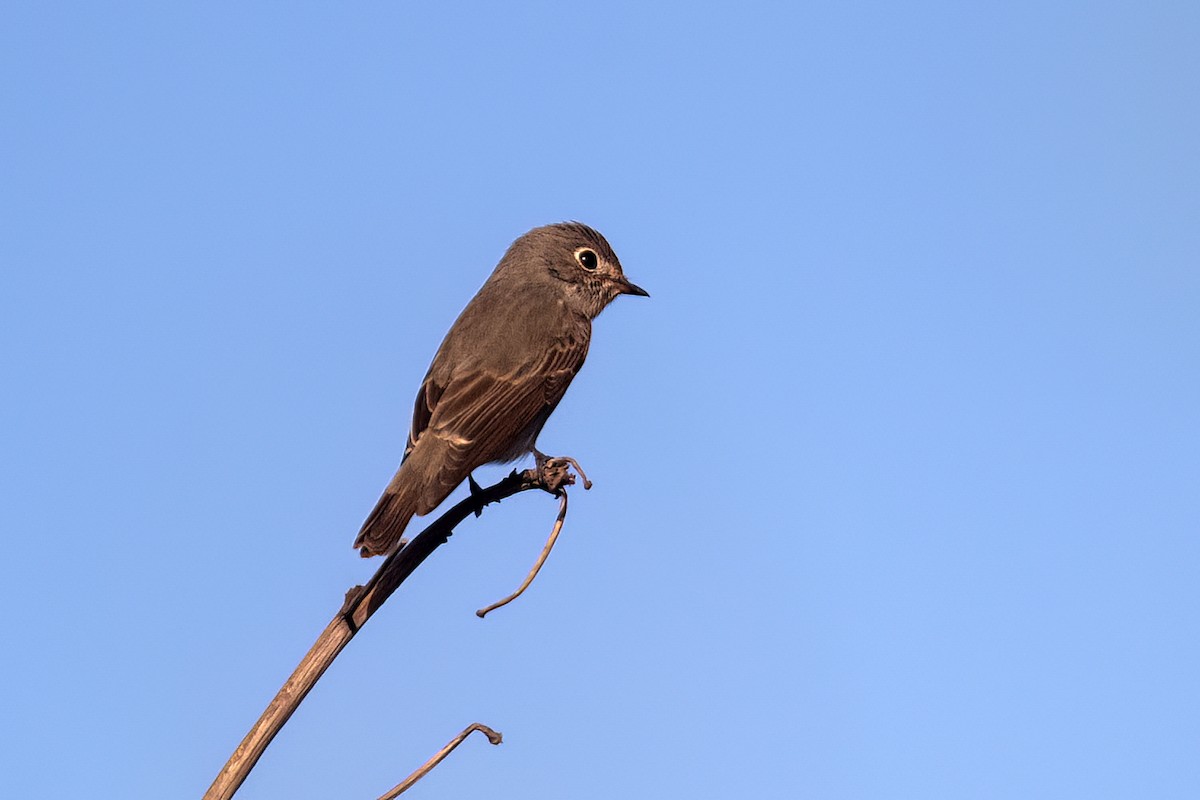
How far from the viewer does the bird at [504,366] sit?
607cm

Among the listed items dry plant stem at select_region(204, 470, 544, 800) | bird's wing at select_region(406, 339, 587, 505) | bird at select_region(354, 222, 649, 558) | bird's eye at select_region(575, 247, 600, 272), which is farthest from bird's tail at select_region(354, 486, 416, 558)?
bird's eye at select_region(575, 247, 600, 272)

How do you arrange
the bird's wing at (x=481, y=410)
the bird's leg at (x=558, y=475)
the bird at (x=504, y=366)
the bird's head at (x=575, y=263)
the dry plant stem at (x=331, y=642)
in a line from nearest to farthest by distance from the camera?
the dry plant stem at (x=331, y=642) → the bird's leg at (x=558, y=475) → the bird at (x=504, y=366) → the bird's wing at (x=481, y=410) → the bird's head at (x=575, y=263)

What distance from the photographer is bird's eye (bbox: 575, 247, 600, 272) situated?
883 cm

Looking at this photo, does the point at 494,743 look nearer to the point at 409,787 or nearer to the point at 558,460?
the point at 409,787

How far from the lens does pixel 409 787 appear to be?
3.30m

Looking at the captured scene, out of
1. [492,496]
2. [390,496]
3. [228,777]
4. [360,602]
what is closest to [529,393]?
[390,496]

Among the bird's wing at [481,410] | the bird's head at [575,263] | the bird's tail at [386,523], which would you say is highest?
the bird's head at [575,263]

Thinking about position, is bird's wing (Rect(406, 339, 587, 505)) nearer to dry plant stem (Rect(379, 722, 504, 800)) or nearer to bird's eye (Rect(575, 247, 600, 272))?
bird's eye (Rect(575, 247, 600, 272))

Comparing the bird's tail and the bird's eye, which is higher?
the bird's eye

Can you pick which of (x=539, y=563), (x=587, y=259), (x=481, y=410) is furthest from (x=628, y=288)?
(x=539, y=563)

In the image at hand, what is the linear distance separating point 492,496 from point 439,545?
114 cm

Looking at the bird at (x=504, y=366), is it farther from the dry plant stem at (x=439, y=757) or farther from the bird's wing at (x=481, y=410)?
the dry plant stem at (x=439, y=757)

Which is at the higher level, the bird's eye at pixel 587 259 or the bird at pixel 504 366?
the bird's eye at pixel 587 259

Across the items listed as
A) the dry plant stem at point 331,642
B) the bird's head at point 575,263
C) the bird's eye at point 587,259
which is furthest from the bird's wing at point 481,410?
the dry plant stem at point 331,642
